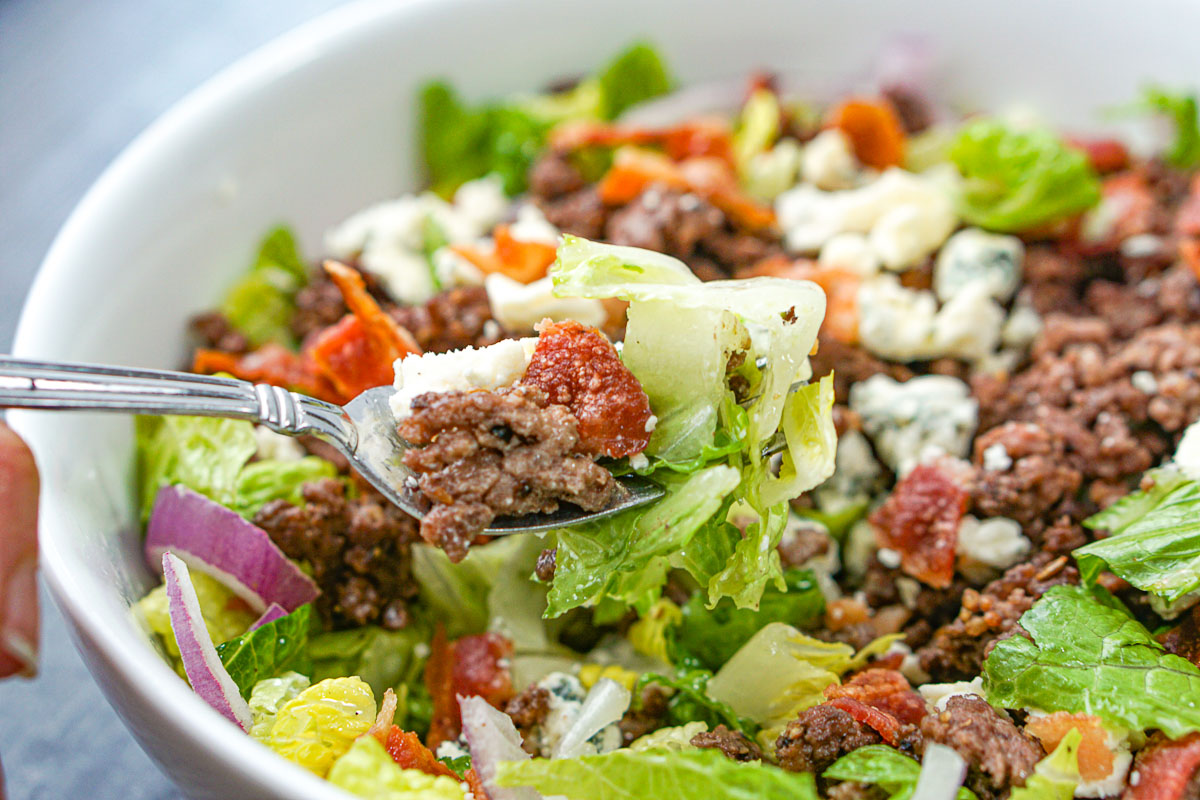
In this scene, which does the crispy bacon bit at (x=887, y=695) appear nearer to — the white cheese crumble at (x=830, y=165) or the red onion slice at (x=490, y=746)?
the red onion slice at (x=490, y=746)

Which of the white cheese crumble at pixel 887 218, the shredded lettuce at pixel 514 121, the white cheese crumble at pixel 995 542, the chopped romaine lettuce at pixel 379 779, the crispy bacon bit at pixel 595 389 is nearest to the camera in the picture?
the chopped romaine lettuce at pixel 379 779

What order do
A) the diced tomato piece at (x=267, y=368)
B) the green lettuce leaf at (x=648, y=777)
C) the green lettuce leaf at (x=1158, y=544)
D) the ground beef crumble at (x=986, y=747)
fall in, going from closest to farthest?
the green lettuce leaf at (x=648, y=777) → the ground beef crumble at (x=986, y=747) → the green lettuce leaf at (x=1158, y=544) → the diced tomato piece at (x=267, y=368)

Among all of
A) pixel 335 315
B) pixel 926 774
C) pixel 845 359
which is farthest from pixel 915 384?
pixel 335 315

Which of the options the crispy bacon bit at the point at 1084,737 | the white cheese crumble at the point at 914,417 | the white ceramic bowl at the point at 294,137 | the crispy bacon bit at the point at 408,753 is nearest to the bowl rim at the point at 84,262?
the white ceramic bowl at the point at 294,137

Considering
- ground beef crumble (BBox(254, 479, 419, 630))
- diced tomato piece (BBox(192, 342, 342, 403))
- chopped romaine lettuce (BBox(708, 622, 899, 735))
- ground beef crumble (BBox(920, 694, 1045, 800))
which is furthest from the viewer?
diced tomato piece (BBox(192, 342, 342, 403))

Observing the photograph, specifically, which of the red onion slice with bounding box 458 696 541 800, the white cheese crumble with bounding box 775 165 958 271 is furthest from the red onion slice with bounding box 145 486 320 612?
the white cheese crumble with bounding box 775 165 958 271

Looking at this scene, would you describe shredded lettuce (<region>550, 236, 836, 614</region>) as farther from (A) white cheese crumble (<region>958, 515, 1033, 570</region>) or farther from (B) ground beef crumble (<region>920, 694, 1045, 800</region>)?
(A) white cheese crumble (<region>958, 515, 1033, 570</region>)
